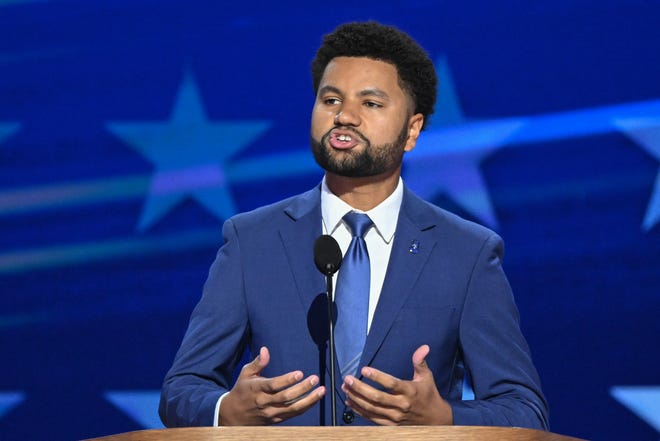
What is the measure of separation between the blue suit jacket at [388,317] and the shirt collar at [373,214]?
0.03m

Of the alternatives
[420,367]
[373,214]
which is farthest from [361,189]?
[420,367]

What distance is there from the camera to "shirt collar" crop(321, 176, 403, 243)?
96.6 inches

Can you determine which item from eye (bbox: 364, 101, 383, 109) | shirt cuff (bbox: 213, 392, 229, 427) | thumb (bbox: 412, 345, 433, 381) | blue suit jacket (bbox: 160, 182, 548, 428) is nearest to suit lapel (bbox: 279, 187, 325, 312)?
blue suit jacket (bbox: 160, 182, 548, 428)

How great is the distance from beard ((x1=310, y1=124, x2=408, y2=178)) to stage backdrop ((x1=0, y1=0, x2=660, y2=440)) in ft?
2.46

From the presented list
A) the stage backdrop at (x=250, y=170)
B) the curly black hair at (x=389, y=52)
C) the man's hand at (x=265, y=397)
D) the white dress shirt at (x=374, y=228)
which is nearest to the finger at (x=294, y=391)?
the man's hand at (x=265, y=397)

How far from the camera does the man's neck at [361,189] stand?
2.48 meters

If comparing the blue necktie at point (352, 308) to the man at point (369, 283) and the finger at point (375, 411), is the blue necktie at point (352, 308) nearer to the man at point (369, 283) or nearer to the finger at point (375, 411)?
the man at point (369, 283)

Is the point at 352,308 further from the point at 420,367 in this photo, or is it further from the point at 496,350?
the point at 420,367

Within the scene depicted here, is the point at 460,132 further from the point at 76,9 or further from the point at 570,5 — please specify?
the point at 76,9

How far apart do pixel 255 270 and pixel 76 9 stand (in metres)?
1.44

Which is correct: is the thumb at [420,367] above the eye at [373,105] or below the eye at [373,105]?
below

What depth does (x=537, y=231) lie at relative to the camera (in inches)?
122

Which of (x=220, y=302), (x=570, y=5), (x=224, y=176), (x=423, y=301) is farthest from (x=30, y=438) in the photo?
(x=570, y=5)

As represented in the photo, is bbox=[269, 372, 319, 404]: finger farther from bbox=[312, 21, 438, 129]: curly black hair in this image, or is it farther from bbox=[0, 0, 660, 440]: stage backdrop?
bbox=[0, 0, 660, 440]: stage backdrop
